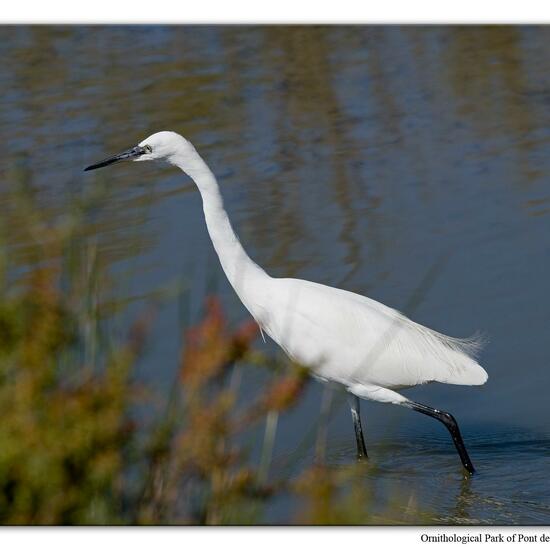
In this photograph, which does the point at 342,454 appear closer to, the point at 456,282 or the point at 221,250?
the point at 221,250

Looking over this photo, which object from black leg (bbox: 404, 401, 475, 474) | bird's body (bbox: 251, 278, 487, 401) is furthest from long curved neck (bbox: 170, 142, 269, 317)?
black leg (bbox: 404, 401, 475, 474)

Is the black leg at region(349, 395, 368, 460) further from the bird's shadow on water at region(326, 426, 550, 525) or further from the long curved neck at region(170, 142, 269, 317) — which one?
the long curved neck at region(170, 142, 269, 317)

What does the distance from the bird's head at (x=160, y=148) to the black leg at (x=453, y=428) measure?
1.06m

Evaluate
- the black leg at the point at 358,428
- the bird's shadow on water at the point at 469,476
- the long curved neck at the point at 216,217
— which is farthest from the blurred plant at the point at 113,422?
the black leg at the point at 358,428

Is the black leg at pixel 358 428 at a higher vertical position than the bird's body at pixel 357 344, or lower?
lower

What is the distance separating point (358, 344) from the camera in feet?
11.8

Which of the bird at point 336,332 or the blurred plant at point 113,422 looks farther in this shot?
the bird at point 336,332

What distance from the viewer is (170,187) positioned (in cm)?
540

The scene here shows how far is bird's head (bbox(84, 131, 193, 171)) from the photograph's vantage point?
3.48 m

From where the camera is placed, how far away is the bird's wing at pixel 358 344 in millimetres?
3549

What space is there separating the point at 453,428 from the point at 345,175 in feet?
7.49

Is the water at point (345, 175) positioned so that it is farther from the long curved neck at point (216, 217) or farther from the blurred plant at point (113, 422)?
the blurred plant at point (113, 422)
